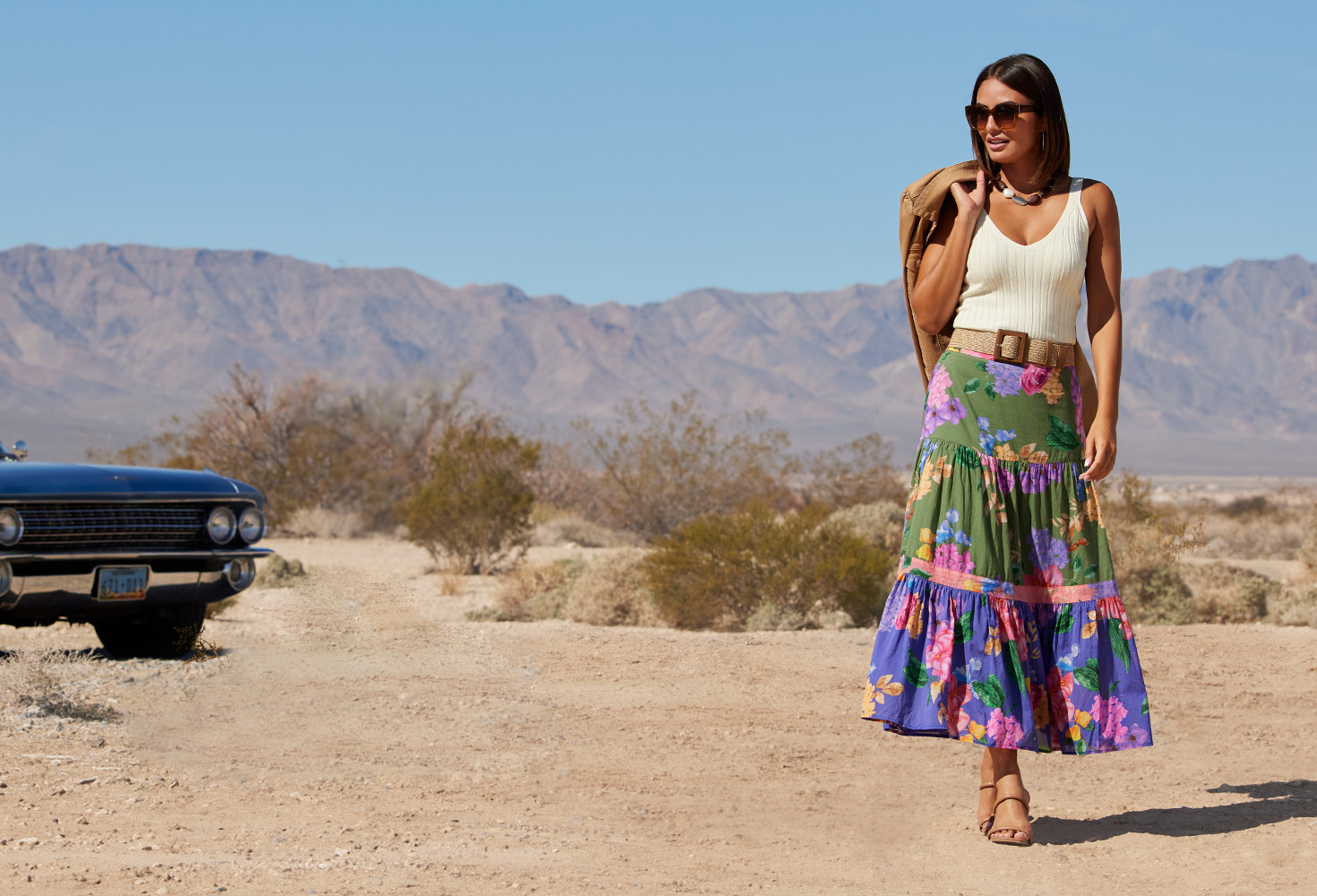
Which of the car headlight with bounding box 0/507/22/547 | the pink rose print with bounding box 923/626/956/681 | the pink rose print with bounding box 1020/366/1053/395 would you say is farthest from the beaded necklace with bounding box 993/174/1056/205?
the car headlight with bounding box 0/507/22/547

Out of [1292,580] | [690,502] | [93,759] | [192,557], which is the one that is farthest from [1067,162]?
[690,502]

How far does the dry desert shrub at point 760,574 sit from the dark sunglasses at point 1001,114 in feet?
21.3

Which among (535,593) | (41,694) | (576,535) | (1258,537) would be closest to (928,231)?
(41,694)

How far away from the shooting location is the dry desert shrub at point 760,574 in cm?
1083

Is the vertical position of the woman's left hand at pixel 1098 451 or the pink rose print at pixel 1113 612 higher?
the woman's left hand at pixel 1098 451

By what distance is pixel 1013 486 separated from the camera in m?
4.43

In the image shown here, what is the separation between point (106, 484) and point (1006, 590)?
15.3 ft

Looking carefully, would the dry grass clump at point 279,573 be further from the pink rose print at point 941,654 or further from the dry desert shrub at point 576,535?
the pink rose print at point 941,654

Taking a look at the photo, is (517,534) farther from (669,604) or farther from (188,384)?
(188,384)

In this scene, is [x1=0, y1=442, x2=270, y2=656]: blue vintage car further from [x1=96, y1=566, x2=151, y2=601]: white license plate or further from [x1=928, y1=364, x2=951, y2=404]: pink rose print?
[x1=928, y1=364, x2=951, y2=404]: pink rose print

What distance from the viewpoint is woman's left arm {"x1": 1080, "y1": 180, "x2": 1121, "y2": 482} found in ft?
14.7

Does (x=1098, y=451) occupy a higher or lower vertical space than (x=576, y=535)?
higher

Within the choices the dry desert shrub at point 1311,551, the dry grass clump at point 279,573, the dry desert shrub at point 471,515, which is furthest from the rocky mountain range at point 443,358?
the dry grass clump at point 279,573

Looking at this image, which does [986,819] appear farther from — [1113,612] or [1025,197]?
[1025,197]
